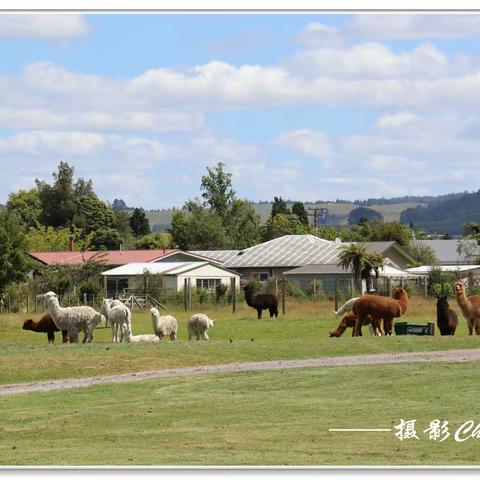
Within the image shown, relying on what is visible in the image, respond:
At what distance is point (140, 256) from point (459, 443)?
85.0m

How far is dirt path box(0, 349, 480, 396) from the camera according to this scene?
24.7 meters

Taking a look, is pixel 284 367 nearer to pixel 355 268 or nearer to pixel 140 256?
pixel 355 268

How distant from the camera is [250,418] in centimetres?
1983

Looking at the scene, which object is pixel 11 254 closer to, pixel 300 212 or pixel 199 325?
pixel 199 325

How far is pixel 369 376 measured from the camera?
23781 mm

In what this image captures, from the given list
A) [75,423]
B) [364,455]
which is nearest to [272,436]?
[364,455]

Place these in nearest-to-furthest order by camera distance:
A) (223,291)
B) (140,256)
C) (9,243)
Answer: (9,243), (223,291), (140,256)

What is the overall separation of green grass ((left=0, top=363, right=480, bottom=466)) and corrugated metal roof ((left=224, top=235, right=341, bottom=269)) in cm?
7540

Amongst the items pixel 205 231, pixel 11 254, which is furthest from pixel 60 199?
pixel 11 254

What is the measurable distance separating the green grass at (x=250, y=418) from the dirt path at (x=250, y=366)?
3.05 feet

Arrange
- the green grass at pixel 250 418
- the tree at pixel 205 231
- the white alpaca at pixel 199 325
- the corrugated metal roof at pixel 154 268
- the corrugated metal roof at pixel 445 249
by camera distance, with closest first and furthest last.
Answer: the green grass at pixel 250 418 → the white alpaca at pixel 199 325 → the corrugated metal roof at pixel 154 268 → the tree at pixel 205 231 → the corrugated metal roof at pixel 445 249

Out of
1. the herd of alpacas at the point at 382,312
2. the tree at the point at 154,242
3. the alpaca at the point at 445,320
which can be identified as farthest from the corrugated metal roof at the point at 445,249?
the herd of alpacas at the point at 382,312

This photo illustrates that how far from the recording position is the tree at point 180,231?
445 feet

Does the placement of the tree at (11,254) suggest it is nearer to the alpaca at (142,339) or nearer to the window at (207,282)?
the alpaca at (142,339)
